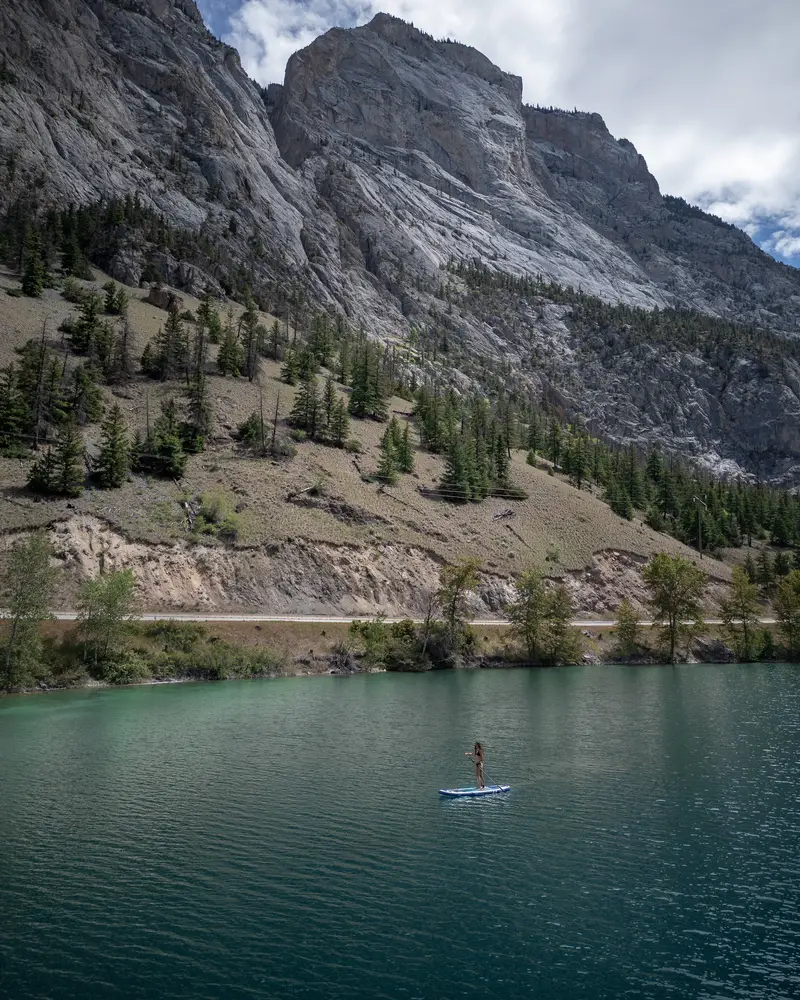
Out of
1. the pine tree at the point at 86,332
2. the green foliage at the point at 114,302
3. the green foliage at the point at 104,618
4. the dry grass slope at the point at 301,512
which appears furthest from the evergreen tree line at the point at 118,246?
the green foliage at the point at 104,618

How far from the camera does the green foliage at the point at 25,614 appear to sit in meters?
49.5

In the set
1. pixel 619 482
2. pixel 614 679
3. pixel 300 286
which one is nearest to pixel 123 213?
pixel 300 286

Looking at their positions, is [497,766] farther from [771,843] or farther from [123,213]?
[123,213]

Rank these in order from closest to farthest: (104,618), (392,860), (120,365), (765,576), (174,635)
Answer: (392,860) < (104,618) < (174,635) < (120,365) < (765,576)

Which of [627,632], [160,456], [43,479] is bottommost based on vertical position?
[627,632]

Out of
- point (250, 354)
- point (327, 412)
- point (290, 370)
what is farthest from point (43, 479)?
point (290, 370)

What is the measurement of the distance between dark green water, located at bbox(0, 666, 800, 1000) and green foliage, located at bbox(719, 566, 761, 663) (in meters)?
49.6

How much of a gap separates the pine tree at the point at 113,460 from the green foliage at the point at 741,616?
259 feet

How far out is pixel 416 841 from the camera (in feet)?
72.0

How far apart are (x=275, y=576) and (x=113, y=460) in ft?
78.8

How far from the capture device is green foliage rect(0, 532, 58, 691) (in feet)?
162

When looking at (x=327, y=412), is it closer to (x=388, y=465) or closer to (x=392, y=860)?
(x=388, y=465)

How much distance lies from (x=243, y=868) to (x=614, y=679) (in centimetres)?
5183

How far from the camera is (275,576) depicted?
7750 cm
